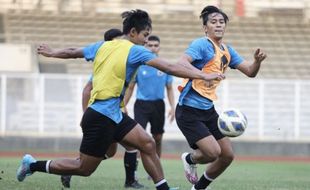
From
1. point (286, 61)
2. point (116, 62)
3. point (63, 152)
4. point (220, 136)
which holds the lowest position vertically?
point (63, 152)

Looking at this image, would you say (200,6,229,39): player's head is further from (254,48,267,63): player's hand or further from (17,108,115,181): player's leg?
(17,108,115,181): player's leg

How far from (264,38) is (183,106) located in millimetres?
19910

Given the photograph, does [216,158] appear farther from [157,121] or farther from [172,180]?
[157,121]

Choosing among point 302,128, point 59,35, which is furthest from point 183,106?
point 59,35

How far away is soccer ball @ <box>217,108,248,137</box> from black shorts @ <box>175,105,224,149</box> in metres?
0.28

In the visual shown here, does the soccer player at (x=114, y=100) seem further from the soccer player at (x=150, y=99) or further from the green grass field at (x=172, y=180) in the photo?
the soccer player at (x=150, y=99)

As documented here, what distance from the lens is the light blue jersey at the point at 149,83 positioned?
14523 mm

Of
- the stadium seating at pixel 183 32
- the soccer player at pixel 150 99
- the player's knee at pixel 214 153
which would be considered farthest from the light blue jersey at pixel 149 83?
the stadium seating at pixel 183 32

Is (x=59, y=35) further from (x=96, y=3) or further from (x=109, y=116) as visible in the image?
(x=109, y=116)

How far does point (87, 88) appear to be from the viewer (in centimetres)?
1175

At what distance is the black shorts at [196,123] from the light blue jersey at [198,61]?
0.07 meters

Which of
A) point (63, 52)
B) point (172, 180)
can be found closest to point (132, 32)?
point (63, 52)

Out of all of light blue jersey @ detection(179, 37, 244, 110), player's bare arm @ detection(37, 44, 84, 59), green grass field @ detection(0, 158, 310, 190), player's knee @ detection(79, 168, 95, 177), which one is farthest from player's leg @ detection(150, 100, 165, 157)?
player's knee @ detection(79, 168, 95, 177)

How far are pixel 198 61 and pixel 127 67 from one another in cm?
134
